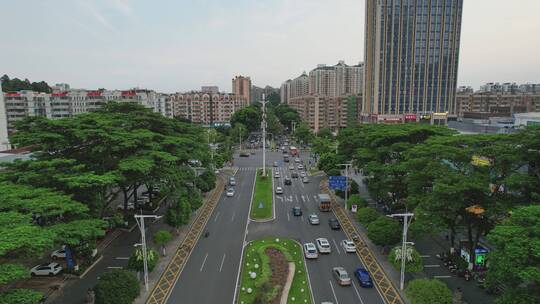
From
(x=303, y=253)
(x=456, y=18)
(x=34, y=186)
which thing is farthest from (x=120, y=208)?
(x=456, y=18)

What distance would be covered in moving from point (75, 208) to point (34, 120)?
687 inches

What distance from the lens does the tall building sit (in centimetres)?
11338

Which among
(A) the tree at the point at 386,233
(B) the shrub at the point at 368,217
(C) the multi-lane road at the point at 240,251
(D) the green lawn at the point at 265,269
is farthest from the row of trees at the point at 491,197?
(D) the green lawn at the point at 265,269

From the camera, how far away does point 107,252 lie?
38.1 meters

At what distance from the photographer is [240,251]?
37594mm

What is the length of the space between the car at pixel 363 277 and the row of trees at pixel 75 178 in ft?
66.7

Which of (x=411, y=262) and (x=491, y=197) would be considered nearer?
(x=491, y=197)

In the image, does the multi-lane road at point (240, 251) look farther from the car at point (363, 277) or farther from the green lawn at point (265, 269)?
the green lawn at point (265, 269)

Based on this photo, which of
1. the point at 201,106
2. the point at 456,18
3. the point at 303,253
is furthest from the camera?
the point at 201,106

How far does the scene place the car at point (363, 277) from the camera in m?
29.8

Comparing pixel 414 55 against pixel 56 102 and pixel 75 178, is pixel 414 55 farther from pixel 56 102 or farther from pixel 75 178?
pixel 56 102

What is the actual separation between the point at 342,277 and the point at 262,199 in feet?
92.4

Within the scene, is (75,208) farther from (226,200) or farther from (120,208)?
(226,200)

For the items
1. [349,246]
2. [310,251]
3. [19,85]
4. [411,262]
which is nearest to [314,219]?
[349,246]
